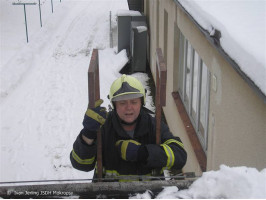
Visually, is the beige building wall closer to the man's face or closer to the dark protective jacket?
the dark protective jacket

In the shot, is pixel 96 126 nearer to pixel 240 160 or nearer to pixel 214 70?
pixel 240 160

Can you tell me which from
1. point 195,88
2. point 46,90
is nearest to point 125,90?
point 195,88

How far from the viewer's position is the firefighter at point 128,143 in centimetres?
301

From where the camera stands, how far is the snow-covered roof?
2.55 metres

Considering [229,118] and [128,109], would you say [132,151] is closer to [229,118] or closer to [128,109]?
[128,109]

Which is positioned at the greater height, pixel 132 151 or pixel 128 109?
pixel 128 109

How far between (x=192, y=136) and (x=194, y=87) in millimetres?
890

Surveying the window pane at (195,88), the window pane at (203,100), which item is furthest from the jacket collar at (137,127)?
the window pane at (195,88)

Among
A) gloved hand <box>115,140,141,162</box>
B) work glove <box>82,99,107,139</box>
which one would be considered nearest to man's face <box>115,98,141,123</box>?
gloved hand <box>115,140,141,162</box>

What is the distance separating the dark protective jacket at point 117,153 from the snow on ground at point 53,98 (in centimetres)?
108

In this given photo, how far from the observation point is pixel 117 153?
3.13m

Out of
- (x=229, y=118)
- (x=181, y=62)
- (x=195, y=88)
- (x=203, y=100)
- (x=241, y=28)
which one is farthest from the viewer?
(x=181, y=62)

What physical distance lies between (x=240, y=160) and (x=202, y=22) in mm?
1332

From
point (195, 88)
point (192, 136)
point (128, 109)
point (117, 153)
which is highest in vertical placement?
point (128, 109)
